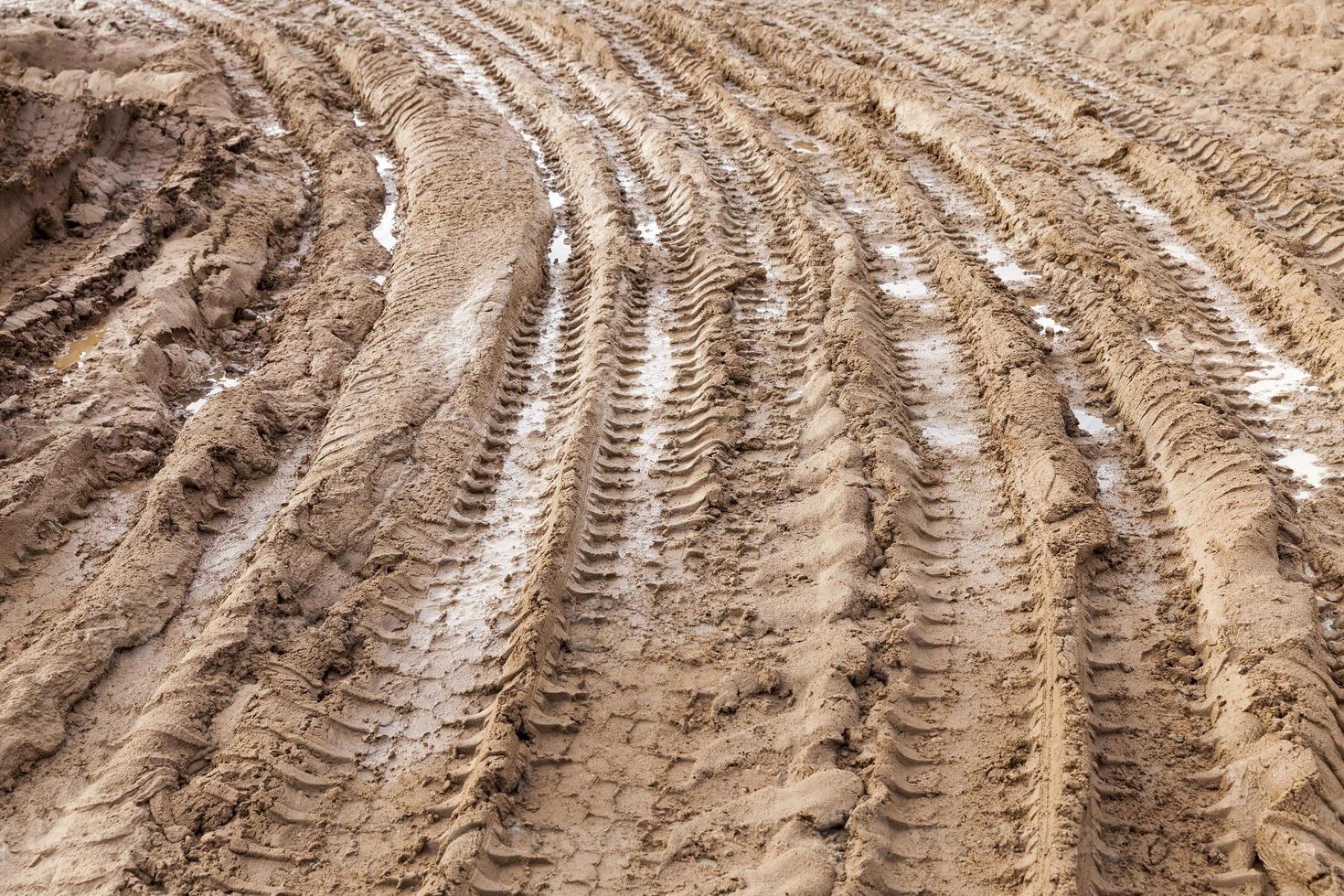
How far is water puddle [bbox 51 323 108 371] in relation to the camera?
5785 millimetres

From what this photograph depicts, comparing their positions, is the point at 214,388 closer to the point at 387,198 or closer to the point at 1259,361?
the point at 387,198

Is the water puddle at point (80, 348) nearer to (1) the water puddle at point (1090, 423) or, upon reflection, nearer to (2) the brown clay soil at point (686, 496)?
(2) the brown clay soil at point (686, 496)

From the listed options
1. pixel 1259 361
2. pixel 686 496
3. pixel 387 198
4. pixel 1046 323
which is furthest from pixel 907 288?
pixel 387 198

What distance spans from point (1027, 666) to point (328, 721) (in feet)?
7.96

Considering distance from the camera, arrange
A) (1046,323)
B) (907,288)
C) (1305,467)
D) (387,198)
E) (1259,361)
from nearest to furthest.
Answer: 1. (1305,467)
2. (1259,361)
3. (1046,323)
4. (907,288)
5. (387,198)

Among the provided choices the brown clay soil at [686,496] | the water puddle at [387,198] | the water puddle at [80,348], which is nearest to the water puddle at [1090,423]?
the brown clay soil at [686,496]

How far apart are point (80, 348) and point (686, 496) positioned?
3.85 metres

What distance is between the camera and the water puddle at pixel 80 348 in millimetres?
5785

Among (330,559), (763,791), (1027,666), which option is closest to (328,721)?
(330,559)

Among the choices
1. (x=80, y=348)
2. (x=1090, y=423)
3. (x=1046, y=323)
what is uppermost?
(x=1046, y=323)

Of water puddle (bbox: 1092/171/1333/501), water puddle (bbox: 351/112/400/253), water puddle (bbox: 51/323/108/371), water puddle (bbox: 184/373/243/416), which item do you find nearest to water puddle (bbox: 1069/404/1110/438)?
water puddle (bbox: 1092/171/1333/501)

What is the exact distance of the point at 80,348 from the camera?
595 centimetres

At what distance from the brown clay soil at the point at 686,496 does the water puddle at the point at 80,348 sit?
1.2 inches

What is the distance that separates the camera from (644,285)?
6133mm
